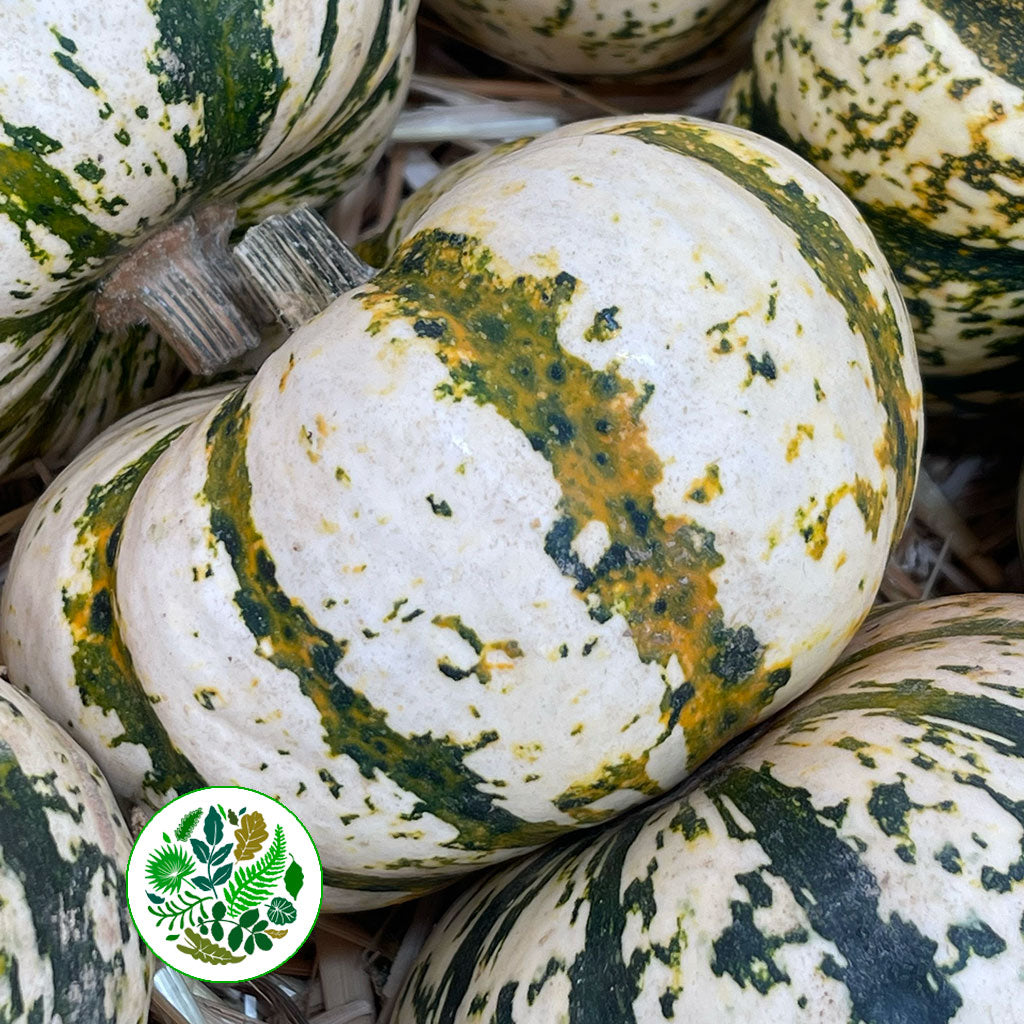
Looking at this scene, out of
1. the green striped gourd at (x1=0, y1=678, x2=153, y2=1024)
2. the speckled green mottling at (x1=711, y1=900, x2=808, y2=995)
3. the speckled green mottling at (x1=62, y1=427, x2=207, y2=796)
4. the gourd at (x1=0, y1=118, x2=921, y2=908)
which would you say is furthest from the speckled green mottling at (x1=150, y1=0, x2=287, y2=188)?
the speckled green mottling at (x1=711, y1=900, x2=808, y2=995)

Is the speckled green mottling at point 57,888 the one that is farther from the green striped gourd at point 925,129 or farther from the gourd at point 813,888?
the green striped gourd at point 925,129

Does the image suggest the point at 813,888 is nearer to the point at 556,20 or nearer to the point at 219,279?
the point at 219,279

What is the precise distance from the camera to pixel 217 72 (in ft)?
2.71

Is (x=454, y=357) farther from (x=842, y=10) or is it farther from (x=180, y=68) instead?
(x=842, y=10)

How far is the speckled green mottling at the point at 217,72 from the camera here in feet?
2.62

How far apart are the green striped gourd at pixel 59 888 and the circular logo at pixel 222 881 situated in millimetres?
35

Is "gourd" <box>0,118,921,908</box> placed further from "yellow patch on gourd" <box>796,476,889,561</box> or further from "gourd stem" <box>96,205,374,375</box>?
"gourd stem" <box>96,205,374,375</box>

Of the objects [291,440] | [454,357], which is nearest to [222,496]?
[291,440]

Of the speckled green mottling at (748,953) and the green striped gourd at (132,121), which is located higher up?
the green striped gourd at (132,121)

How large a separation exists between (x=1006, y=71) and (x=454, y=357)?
1.85 feet

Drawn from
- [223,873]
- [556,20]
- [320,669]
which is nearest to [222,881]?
[223,873]

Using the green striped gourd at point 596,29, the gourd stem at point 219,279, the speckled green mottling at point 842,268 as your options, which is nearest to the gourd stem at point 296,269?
the gourd stem at point 219,279

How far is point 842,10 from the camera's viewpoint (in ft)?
3.36

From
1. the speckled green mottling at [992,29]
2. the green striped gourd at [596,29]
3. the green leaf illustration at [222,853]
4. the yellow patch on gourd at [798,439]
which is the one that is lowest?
the green leaf illustration at [222,853]
